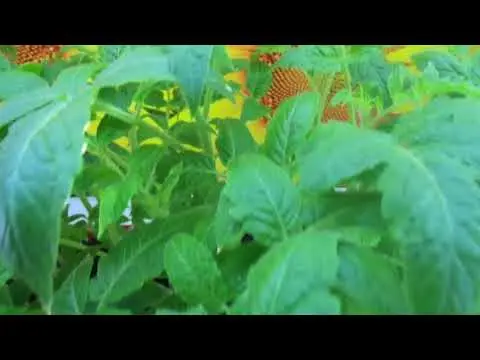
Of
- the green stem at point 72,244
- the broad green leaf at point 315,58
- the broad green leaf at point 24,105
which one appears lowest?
the green stem at point 72,244

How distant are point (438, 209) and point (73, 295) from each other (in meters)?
0.24

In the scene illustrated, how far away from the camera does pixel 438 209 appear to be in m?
0.32

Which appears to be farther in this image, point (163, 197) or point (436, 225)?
point (163, 197)

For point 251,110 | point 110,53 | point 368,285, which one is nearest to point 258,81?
point 251,110

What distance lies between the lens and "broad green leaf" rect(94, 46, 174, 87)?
0.40 meters

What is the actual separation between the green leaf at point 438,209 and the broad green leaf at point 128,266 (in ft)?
0.60

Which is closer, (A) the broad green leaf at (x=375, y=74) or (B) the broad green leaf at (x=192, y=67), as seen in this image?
(B) the broad green leaf at (x=192, y=67)

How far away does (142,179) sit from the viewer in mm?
492

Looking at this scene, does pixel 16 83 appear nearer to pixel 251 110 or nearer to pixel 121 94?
pixel 121 94

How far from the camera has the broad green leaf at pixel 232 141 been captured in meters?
0.54

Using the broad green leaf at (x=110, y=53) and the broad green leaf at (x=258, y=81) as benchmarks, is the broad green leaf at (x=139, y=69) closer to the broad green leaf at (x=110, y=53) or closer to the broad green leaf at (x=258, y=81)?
the broad green leaf at (x=110, y=53)

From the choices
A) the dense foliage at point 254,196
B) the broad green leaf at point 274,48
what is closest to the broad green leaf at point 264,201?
the dense foliage at point 254,196
